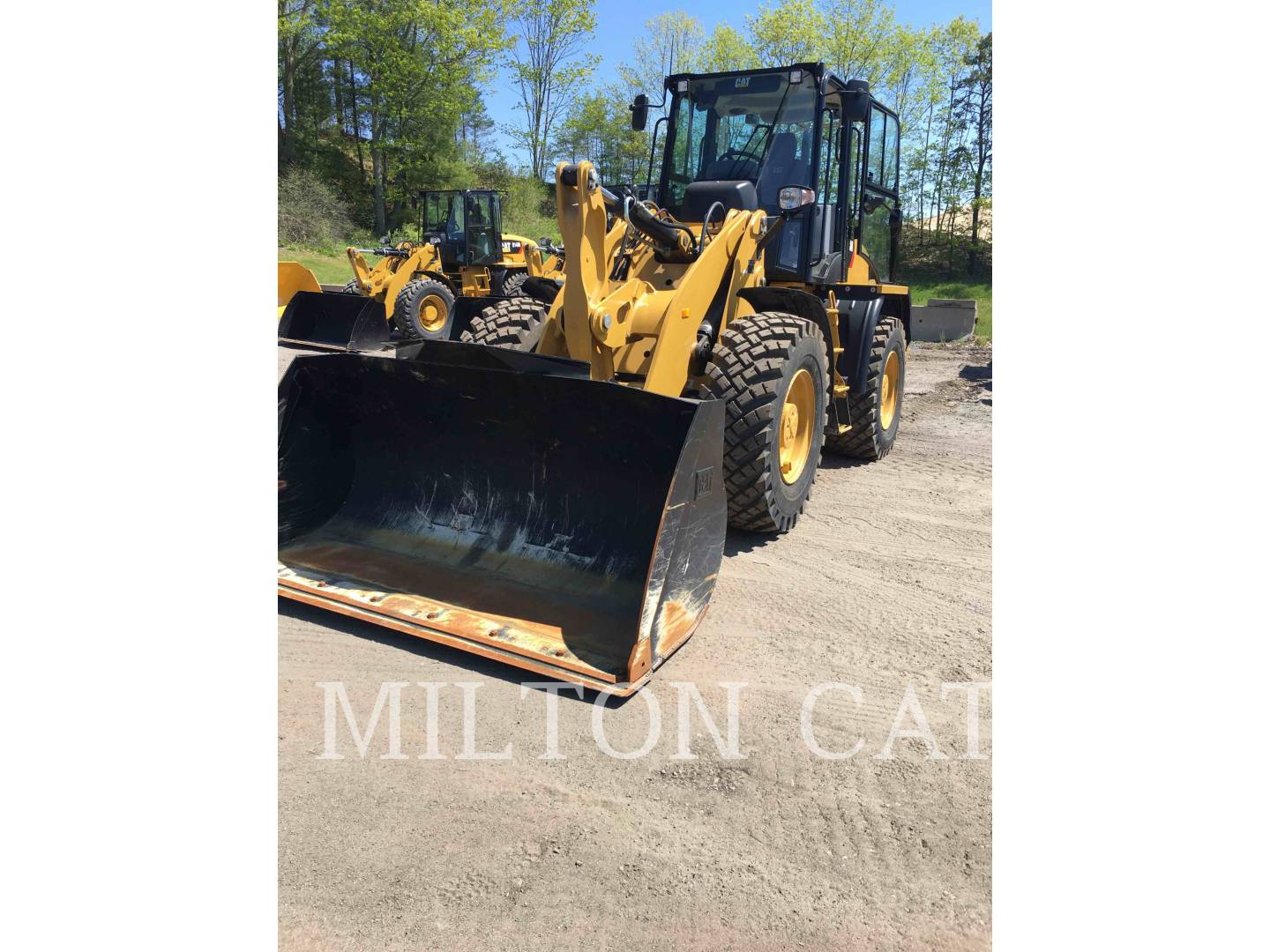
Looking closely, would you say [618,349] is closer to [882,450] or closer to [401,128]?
[882,450]

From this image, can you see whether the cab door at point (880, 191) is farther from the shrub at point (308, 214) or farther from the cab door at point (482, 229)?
the shrub at point (308, 214)

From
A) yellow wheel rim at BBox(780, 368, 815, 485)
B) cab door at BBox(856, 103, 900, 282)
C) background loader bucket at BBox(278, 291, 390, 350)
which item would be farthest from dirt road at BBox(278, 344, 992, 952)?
background loader bucket at BBox(278, 291, 390, 350)

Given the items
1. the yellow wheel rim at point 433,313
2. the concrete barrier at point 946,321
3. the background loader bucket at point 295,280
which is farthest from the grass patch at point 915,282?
the yellow wheel rim at point 433,313

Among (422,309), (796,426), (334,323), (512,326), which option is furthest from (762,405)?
(422,309)

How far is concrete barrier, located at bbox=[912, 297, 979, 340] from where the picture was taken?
57.2 ft

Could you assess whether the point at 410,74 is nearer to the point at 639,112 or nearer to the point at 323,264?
the point at 323,264

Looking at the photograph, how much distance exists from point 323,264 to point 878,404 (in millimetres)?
20907

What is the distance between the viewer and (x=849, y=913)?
220cm

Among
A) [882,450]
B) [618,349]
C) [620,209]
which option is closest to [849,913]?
[618,349]

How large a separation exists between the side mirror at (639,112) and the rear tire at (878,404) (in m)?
2.19

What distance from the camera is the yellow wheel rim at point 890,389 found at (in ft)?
23.0

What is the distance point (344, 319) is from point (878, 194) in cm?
740

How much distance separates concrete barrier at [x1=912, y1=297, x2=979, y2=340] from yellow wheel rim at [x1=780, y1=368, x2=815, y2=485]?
13.7m

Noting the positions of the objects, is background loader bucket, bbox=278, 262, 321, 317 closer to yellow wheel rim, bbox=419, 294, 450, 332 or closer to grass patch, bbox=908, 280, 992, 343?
yellow wheel rim, bbox=419, 294, 450, 332
